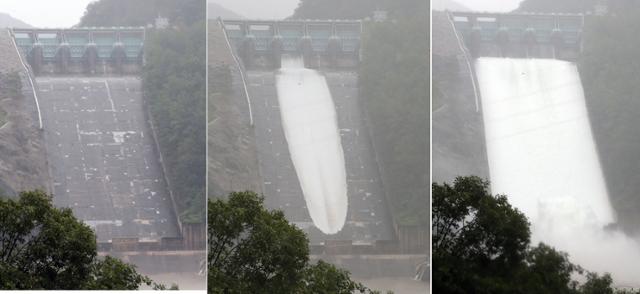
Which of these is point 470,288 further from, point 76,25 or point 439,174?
point 76,25

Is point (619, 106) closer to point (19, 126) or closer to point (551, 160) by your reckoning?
point (551, 160)

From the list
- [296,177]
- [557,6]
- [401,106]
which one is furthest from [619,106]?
[296,177]

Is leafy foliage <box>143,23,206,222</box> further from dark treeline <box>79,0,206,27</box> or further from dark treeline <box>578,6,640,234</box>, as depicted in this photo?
dark treeline <box>578,6,640,234</box>

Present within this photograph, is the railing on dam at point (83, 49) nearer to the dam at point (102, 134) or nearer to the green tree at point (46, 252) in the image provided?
the dam at point (102, 134)

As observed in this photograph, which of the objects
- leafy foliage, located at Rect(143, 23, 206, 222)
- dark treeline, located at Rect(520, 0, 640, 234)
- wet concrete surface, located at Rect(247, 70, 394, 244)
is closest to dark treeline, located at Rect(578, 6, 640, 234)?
dark treeline, located at Rect(520, 0, 640, 234)

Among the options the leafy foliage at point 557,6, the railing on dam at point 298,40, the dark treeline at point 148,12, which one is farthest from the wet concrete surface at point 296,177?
the dark treeline at point 148,12
